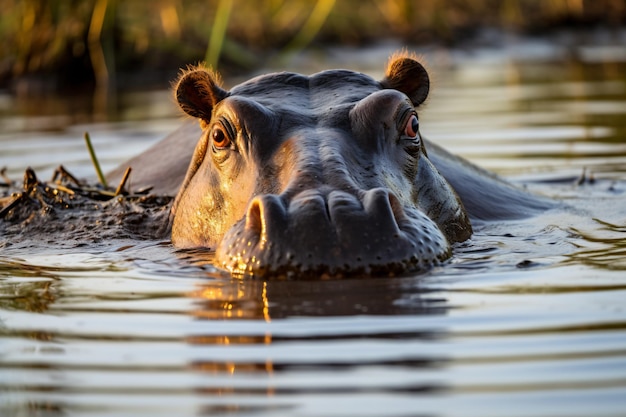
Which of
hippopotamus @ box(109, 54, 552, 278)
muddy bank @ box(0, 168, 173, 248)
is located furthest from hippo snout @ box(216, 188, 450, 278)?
muddy bank @ box(0, 168, 173, 248)

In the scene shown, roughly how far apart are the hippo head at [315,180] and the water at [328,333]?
0.39 feet

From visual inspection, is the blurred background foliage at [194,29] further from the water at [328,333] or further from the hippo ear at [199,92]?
the water at [328,333]

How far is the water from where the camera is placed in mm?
3396

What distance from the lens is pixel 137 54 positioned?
17703 millimetres

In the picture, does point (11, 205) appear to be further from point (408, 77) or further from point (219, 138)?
point (408, 77)

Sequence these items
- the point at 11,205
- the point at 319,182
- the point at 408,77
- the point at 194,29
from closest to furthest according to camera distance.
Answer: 1. the point at 319,182
2. the point at 408,77
3. the point at 11,205
4. the point at 194,29

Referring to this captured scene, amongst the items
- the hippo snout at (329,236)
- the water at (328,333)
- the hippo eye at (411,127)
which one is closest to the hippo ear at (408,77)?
the hippo eye at (411,127)

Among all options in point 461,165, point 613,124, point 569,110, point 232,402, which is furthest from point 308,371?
point 569,110

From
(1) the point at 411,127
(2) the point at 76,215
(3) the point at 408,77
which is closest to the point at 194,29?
(2) the point at 76,215

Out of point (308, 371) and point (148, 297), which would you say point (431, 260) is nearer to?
point (148, 297)

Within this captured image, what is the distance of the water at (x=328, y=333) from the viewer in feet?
11.1

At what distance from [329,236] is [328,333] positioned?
678mm

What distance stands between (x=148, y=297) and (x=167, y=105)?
9.92m

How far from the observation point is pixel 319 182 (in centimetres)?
502
